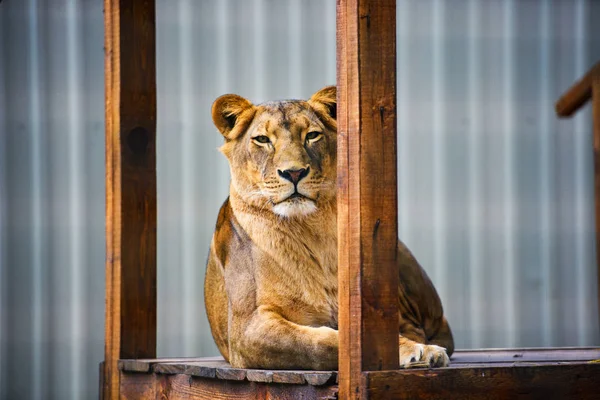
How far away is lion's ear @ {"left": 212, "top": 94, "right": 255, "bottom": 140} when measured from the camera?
4.01 metres

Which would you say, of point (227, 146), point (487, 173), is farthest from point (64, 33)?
point (487, 173)

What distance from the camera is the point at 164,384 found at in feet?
12.9

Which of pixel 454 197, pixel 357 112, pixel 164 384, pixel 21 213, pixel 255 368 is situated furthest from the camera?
pixel 454 197

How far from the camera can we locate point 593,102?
5.58 m

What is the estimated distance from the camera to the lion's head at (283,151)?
3.69 meters

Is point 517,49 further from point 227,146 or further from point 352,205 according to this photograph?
point 352,205

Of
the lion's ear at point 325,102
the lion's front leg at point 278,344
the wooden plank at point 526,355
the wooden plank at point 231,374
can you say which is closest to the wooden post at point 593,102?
the wooden plank at point 526,355

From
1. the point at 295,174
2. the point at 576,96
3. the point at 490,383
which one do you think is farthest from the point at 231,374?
the point at 576,96

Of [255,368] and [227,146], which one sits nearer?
[255,368]

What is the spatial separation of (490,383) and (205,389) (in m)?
1.05

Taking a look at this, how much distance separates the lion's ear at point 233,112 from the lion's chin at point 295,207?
0.43 m

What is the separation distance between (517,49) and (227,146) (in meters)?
2.82

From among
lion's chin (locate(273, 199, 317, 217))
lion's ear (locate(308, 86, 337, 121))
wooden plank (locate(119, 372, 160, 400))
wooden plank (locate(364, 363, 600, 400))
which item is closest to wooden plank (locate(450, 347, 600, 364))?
wooden plank (locate(364, 363, 600, 400))

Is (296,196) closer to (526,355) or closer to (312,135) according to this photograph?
(312,135)
